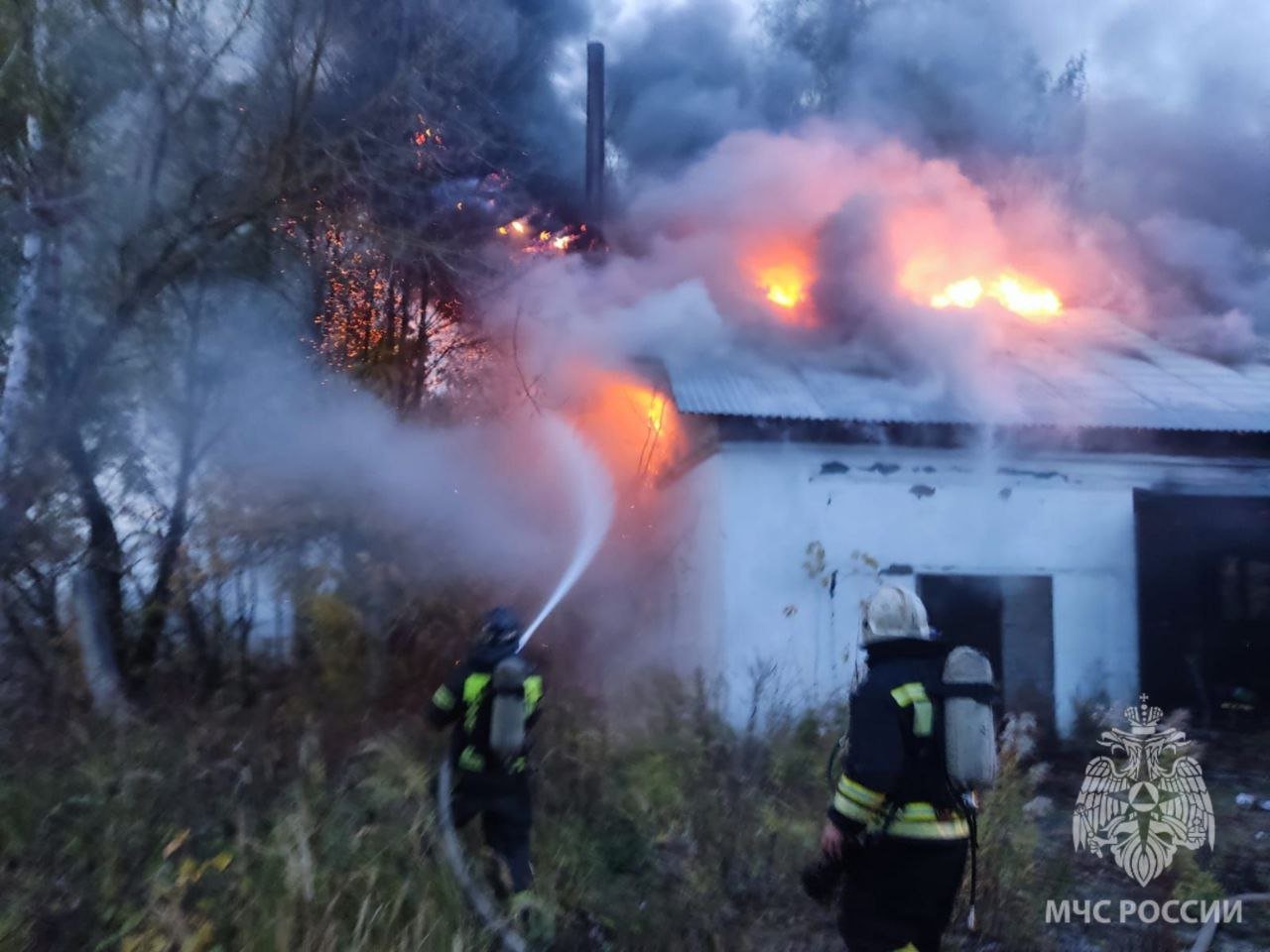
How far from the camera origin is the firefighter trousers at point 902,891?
3215 millimetres

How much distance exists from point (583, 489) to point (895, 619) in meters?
6.97

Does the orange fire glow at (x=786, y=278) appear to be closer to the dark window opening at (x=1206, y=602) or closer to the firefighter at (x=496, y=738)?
the dark window opening at (x=1206, y=602)

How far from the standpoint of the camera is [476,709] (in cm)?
456

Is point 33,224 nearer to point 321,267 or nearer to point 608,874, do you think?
point 321,267

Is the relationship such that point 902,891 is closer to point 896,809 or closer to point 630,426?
point 896,809

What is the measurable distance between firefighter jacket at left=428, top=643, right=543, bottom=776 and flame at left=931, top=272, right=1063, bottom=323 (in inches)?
294

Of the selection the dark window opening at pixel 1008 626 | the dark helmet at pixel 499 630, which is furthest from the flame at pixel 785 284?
the dark helmet at pixel 499 630

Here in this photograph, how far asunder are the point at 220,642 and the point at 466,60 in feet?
15.3

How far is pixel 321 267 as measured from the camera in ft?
25.8

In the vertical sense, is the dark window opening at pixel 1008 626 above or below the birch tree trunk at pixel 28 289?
below

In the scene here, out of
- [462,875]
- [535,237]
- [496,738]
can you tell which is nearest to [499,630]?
[496,738]

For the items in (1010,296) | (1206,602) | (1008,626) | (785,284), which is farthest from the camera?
(1010,296)

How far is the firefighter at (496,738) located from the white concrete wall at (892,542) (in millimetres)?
3991

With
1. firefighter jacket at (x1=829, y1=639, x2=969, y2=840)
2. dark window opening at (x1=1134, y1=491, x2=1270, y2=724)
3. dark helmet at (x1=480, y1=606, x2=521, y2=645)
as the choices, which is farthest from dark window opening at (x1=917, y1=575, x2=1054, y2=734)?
firefighter jacket at (x1=829, y1=639, x2=969, y2=840)
